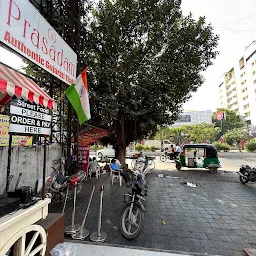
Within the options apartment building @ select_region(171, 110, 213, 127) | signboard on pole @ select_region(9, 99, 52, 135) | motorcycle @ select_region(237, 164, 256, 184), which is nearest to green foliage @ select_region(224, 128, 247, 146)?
motorcycle @ select_region(237, 164, 256, 184)

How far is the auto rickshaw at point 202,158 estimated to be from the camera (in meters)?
10.2

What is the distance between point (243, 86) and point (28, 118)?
59015mm

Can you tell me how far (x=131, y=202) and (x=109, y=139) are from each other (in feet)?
26.7

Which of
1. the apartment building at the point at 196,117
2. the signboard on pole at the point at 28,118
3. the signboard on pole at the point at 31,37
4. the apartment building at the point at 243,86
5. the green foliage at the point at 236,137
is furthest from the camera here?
the apartment building at the point at 196,117

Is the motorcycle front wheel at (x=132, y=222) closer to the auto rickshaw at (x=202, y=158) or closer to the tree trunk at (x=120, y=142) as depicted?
the tree trunk at (x=120, y=142)

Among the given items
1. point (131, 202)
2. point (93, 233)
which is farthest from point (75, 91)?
point (93, 233)

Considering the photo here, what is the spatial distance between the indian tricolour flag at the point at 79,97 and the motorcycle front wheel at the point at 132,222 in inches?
87.5

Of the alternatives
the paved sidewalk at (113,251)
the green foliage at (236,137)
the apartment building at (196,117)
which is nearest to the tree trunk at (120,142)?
the paved sidewalk at (113,251)

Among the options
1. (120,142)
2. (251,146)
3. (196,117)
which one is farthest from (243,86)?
(120,142)

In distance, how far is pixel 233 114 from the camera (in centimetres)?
4875

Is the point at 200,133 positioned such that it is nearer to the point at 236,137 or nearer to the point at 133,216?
the point at 236,137

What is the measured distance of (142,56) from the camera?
347 inches

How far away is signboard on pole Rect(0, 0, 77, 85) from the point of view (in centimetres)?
296

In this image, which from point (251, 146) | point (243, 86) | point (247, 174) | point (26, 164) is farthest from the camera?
point (243, 86)
